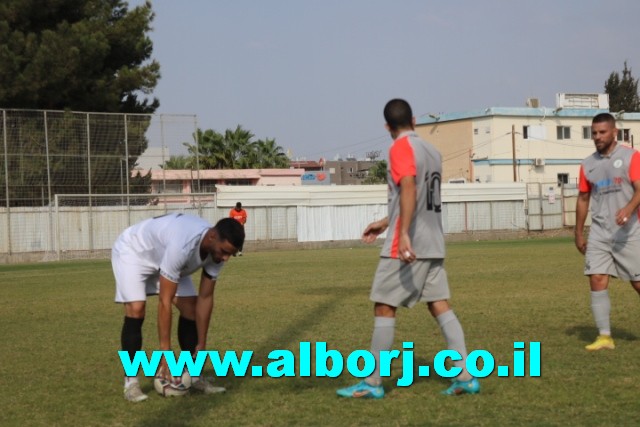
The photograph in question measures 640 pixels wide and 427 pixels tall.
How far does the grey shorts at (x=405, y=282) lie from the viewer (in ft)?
22.5

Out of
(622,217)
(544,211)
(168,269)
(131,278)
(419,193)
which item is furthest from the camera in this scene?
(544,211)

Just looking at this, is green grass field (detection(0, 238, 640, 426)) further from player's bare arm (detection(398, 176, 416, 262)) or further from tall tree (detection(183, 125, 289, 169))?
tall tree (detection(183, 125, 289, 169))

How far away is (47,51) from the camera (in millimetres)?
40438

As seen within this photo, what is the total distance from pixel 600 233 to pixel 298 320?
438 centimetres

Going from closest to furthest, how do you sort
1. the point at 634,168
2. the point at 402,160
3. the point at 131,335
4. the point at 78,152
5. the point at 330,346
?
1. the point at 402,160
2. the point at 131,335
3. the point at 634,168
4. the point at 330,346
5. the point at 78,152

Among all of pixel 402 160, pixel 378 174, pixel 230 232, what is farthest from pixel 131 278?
pixel 378 174

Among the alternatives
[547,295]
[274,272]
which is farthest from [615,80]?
[547,295]

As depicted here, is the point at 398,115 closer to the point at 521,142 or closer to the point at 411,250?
the point at 411,250

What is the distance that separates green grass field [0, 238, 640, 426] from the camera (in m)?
6.58

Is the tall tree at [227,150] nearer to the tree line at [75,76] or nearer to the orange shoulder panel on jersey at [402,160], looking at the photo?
the tree line at [75,76]

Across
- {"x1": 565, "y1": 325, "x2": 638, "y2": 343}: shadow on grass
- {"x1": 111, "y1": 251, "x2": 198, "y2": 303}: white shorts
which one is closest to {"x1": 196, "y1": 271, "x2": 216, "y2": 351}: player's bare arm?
{"x1": 111, "y1": 251, "x2": 198, "y2": 303}: white shorts

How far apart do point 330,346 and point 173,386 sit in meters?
2.66

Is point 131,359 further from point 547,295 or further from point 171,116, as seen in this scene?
point 171,116

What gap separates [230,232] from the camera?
270 inches
